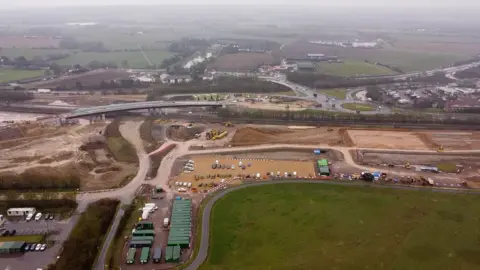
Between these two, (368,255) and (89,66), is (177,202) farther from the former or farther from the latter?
(89,66)

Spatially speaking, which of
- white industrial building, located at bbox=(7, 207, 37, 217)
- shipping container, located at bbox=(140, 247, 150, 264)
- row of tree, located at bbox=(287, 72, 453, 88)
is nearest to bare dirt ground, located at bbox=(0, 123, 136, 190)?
white industrial building, located at bbox=(7, 207, 37, 217)

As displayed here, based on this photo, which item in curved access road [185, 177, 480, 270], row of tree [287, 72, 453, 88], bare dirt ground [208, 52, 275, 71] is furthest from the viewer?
bare dirt ground [208, 52, 275, 71]

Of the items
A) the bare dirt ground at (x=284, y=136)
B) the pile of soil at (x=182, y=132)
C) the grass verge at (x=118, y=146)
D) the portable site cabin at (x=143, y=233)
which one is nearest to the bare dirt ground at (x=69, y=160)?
the grass verge at (x=118, y=146)

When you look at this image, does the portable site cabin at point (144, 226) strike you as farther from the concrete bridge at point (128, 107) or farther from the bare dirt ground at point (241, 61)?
the bare dirt ground at point (241, 61)

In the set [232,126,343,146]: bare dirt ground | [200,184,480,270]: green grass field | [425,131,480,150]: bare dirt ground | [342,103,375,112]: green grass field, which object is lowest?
[200,184,480,270]: green grass field

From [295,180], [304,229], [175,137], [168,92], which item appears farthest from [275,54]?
[304,229]

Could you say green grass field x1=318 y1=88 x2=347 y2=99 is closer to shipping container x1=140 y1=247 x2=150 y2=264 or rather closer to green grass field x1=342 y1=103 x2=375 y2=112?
green grass field x1=342 y1=103 x2=375 y2=112

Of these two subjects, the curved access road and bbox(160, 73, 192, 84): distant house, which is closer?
the curved access road
